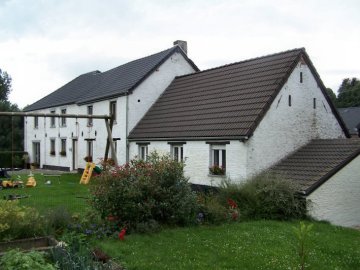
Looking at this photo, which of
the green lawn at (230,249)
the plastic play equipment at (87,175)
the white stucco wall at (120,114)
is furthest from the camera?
the white stucco wall at (120,114)

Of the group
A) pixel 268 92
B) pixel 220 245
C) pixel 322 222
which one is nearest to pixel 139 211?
pixel 220 245

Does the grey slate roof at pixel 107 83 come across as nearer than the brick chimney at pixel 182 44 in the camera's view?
Yes

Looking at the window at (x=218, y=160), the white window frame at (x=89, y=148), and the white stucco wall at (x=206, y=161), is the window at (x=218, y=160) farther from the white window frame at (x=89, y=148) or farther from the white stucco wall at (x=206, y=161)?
the white window frame at (x=89, y=148)

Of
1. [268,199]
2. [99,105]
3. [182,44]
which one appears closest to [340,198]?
[268,199]

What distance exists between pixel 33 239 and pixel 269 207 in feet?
25.3

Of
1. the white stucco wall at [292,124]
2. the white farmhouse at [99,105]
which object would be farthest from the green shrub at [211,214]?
the white farmhouse at [99,105]

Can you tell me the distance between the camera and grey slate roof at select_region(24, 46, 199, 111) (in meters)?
26.2

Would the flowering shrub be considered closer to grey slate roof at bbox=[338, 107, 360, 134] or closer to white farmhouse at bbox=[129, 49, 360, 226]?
white farmhouse at bbox=[129, 49, 360, 226]

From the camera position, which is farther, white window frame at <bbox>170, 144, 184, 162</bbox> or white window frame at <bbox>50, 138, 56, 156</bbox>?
white window frame at <bbox>50, 138, 56, 156</bbox>

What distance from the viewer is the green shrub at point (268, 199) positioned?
13484 mm

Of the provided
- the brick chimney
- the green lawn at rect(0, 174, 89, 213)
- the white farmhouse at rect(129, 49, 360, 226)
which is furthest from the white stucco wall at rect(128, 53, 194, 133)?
the green lawn at rect(0, 174, 89, 213)

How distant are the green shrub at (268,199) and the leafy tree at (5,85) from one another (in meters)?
48.3

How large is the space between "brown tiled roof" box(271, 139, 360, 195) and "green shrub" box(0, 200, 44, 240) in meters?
8.88

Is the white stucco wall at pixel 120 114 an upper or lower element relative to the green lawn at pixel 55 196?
upper
